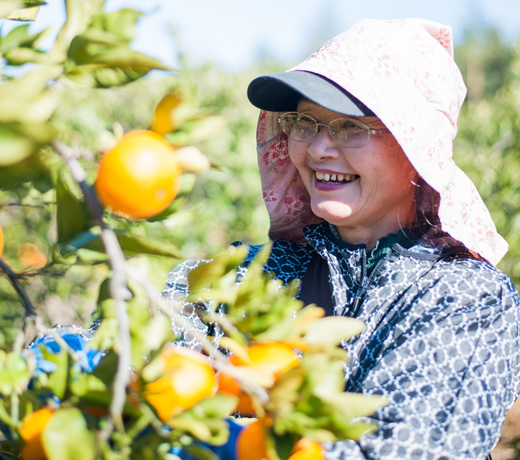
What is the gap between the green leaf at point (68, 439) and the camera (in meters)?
0.41

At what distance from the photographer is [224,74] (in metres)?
4.16

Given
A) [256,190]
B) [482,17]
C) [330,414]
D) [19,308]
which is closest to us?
[330,414]

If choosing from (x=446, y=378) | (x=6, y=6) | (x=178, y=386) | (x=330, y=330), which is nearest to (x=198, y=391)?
(x=178, y=386)

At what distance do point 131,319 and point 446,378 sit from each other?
657 mm

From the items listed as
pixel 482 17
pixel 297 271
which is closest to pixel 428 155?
pixel 297 271

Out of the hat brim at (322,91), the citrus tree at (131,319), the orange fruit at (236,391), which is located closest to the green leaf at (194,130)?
the citrus tree at (131,319)

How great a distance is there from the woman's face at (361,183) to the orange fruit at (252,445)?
32.2 inches

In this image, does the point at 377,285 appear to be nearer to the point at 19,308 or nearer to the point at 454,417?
the point at 454,417

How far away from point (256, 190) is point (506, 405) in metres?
2.37

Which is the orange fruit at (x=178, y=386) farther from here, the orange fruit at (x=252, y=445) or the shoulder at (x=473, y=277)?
the shoulder at (x=473, y=277)

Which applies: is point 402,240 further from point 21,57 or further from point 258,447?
point 21,57

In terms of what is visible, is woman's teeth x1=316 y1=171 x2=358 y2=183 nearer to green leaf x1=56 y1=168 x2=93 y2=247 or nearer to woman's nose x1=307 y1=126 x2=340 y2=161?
woman's nose x1=307 y1=126 x2=340 y2=161

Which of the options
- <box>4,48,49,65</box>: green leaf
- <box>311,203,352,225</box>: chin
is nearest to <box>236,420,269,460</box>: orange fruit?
<box>4,48,49,65</box>: green leaf

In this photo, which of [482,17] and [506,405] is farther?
[482,17]
